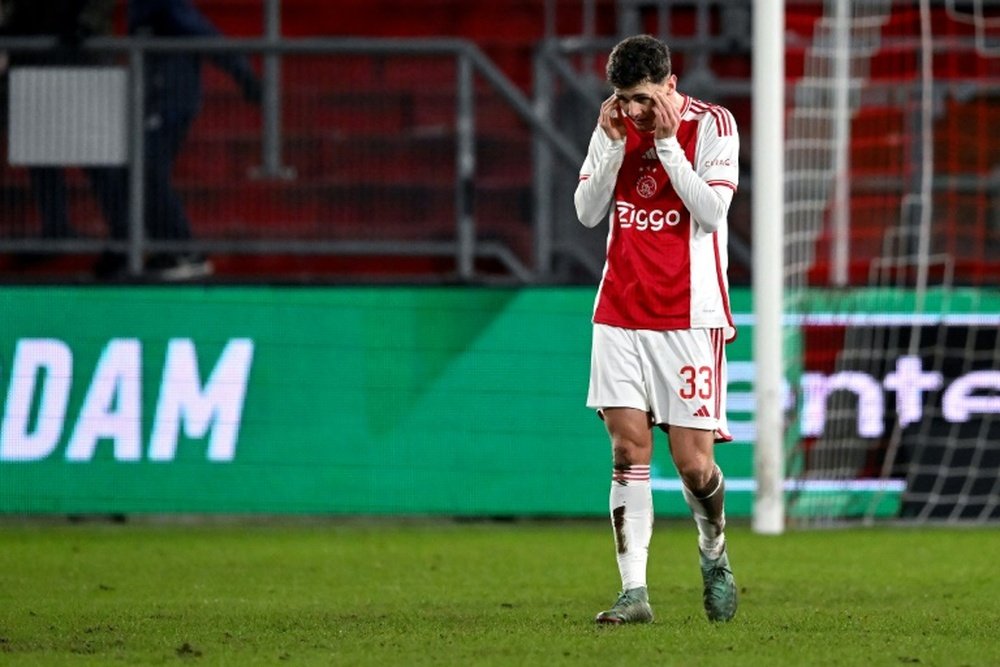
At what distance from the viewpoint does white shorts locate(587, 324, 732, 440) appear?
6.80 meters

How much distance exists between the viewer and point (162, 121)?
1122 cm

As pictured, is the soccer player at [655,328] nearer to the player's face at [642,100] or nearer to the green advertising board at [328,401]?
the player's face at [642,100]

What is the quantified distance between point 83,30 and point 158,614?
4944 mm

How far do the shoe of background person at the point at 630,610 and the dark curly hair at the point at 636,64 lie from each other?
1650 millimetres

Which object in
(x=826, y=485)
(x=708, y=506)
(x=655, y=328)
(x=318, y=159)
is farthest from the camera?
(x=318, y=159)

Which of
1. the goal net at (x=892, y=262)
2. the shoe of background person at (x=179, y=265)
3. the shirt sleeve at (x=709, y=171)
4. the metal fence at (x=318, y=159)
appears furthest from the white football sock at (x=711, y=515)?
the shoe of background person at (x=179, y=265)

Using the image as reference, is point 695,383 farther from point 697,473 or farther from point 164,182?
point 164,182

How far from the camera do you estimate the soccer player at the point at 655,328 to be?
679cm

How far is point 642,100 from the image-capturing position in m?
6.56

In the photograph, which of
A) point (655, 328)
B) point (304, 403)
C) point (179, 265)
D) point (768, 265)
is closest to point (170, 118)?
point (179, 265)

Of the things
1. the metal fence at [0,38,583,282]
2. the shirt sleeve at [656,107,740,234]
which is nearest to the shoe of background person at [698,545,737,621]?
the shirt sleeve at [656,107,740,234]

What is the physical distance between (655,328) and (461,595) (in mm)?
1683

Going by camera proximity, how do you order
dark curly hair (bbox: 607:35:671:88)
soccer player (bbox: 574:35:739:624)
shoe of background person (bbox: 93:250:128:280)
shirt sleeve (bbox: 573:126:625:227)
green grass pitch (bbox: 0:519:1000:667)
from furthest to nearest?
1. shoe of background person (bbox: 93:250:128:280)
2. soccer player (bbox: 574:35:739:624)
3. shirt sleeve (bbox: 573:126:625:227)
4. dark curly hair (bbox: 607:35:671:88)
5. green grass pitch (bbox: 0:519:1000:667)

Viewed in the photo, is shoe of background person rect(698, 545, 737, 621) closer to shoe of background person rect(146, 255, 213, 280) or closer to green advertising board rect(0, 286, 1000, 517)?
green advertising board rect(0, 286, 1000, 517)
